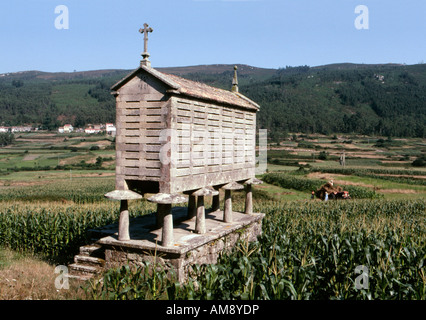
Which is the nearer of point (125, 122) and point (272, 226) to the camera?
point (125, 122)

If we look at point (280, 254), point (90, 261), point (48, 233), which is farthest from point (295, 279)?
point (48, 233)

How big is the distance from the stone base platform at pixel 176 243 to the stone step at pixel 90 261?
122 mm

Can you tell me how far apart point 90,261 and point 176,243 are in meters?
3.26

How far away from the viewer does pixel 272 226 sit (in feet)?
52.1

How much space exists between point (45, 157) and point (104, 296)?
275ft

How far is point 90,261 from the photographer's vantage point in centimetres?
1141

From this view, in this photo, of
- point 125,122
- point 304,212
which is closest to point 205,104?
point 125,122

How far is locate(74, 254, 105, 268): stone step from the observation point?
11.2m

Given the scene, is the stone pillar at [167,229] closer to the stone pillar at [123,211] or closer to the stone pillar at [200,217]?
the stone pillar at [123,211]

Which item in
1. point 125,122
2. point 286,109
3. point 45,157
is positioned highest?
point 286,109

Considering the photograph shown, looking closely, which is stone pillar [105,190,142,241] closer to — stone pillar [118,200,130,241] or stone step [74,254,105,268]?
stone pillar [118,200,130,241]

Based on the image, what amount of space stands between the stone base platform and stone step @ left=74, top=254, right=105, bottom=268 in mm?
122

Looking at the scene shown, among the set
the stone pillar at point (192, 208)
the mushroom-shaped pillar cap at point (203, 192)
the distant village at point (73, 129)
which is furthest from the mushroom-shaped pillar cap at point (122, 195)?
the distant village at point (73, 129)
